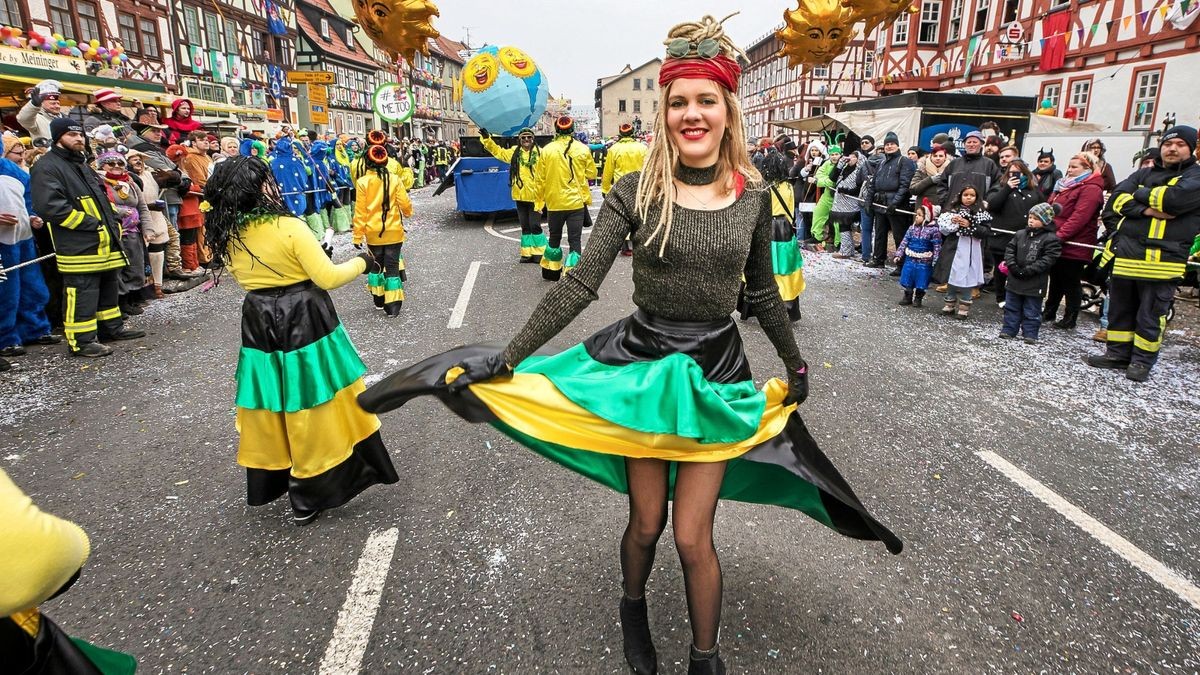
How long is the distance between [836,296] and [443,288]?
513 cm

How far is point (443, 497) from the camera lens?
3.58 metres

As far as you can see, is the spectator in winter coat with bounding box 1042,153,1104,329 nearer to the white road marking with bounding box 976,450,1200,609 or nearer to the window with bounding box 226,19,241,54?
the white road marking with bounding box 976,450,1200,609

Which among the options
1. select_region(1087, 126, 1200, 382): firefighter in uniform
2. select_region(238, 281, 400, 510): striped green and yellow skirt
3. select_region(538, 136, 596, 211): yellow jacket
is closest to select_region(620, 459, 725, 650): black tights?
select_region(238, 281, 400, 510): striped green and yellow skirt

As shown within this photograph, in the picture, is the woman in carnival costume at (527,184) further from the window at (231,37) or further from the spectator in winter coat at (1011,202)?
the window at (231,37)

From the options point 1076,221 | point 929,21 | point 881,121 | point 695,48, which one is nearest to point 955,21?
point 929,21

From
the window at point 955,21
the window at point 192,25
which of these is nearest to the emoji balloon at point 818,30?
the window at point 955,21

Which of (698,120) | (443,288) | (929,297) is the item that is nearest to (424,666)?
(698,120)

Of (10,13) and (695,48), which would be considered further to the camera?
(10,13)

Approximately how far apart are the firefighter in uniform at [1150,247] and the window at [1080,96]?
53.5 ft

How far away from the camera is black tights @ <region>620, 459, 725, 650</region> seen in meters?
2.07

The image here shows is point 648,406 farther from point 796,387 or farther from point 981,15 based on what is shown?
point 981,15

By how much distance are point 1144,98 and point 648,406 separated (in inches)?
819

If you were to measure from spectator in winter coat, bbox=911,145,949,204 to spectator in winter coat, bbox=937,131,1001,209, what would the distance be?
225 mm

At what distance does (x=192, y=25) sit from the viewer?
29.1 m
